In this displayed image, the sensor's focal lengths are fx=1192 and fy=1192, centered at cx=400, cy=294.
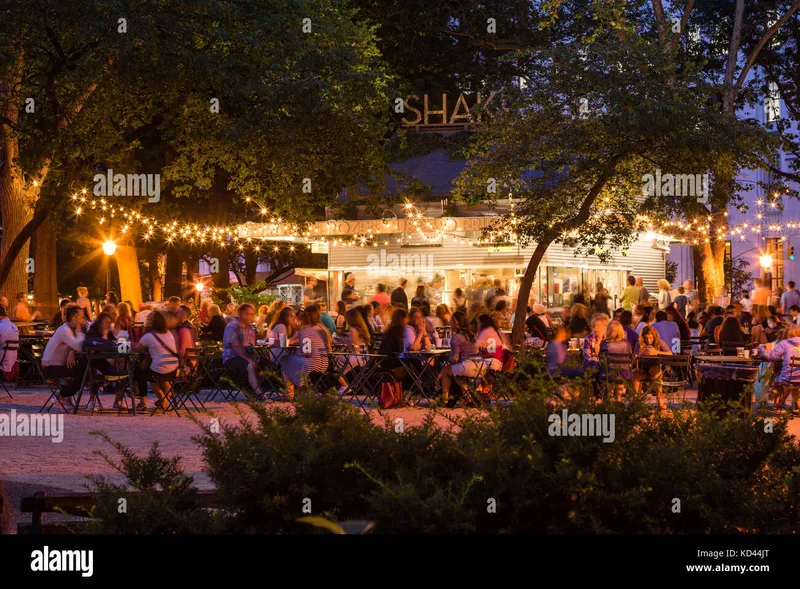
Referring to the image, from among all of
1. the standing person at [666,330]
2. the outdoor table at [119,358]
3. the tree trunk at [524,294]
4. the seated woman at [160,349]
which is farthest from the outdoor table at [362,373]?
the standing person at [666,330]

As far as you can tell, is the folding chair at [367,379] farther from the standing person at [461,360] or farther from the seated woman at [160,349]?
the seated woman at [160,349]

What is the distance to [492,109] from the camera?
22.8m

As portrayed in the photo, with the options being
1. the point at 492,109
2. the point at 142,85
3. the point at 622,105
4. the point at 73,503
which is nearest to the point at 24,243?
the point at 142,85

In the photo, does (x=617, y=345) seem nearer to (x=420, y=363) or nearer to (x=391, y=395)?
(x=420, y=363)

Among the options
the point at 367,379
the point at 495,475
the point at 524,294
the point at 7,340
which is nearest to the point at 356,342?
the point at 367,379

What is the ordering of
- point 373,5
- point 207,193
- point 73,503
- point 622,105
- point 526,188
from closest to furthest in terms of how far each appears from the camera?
1. point 73,503
2. point 622,105
3. point 526,188
4. point 373,5
5. point 207,193

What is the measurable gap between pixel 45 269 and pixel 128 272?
515 centimetres

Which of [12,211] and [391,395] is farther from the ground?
[12,211]

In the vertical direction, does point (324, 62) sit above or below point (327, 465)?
above

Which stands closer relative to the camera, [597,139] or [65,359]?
[65,359]

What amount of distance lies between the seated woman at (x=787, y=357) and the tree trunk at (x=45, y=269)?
1932cm

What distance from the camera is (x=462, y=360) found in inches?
651

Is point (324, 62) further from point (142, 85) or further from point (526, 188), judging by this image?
point (526, 188)

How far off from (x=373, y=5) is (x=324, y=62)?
38.9 feet
